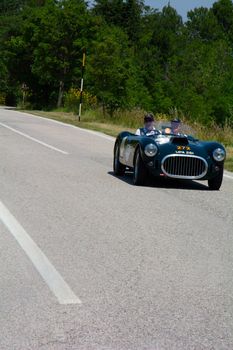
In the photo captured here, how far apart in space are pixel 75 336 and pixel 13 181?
7010mm

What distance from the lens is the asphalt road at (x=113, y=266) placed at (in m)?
4.26

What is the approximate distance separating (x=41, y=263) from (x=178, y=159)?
5.72 metres

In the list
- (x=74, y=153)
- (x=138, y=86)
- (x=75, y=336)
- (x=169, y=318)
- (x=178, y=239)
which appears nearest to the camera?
(x=75, y=336)

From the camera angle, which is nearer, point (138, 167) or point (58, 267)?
point (58, 267)

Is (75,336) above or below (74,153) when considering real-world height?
above

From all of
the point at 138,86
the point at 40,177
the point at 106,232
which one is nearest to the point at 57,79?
the point at 138,86

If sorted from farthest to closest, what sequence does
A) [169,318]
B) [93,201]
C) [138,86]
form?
1. [138,86]
2. [93,201]
3. [169,318]

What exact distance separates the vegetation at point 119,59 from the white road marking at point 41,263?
16.6 meters

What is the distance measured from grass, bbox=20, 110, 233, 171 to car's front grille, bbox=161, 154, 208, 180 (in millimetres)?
3760

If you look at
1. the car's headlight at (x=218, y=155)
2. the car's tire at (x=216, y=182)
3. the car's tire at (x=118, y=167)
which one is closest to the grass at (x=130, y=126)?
the car's tire at (x=118, y=167)

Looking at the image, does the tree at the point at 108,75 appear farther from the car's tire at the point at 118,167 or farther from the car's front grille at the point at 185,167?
the car's front grille at the point at 185,167

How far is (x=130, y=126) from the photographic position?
28.2 meters

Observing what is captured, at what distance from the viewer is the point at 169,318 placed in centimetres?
457

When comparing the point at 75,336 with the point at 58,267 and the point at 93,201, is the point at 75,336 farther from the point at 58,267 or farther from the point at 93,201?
the point at 93,201
